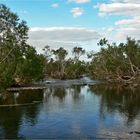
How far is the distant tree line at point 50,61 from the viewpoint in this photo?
6319cm

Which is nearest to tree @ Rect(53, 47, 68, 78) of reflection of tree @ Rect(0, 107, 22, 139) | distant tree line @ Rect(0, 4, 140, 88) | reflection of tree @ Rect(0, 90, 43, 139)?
distant tree line @ Rect(0, 4, 140, 88)

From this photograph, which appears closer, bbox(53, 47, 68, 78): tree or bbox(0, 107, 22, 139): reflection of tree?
bbox(0, 107, 22, 139): reflection of tree

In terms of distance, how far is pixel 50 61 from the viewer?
16825 centimetres

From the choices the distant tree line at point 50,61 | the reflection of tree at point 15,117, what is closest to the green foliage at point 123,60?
the distant tree line at point 50,61

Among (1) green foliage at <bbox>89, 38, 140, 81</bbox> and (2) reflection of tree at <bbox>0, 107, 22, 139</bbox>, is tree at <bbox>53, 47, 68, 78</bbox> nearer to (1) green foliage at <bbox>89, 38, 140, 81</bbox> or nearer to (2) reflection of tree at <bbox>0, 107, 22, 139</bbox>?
(1) green foliage at <bbox>89, 38, 140, 81</bbox>

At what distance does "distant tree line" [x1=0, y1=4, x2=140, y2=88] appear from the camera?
63.2m

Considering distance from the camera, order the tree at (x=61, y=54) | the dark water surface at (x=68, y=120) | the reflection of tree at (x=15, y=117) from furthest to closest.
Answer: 1. the tree at (x=61, y=54)
2. the reflection of tree at (x=15, y=117)
3. the dark water surface at (x=68, y=120)

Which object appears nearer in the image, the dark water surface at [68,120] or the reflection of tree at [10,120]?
the dark water surface at [68,120]

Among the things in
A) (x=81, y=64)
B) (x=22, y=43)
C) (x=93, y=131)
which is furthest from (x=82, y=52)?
(x=93, y=131)

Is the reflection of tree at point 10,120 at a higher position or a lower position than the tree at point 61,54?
lower

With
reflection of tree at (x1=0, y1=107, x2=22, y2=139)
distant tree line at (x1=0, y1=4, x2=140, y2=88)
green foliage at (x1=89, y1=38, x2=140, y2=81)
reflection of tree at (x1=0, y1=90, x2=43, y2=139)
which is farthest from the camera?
green foliage at (x1=89, y1=38, x2=140, y2=81)

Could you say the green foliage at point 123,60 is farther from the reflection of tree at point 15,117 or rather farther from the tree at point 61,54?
the reflection of tree at point 15,117

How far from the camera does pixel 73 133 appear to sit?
33.8m

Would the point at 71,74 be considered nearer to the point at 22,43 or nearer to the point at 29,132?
the point at 22,43
